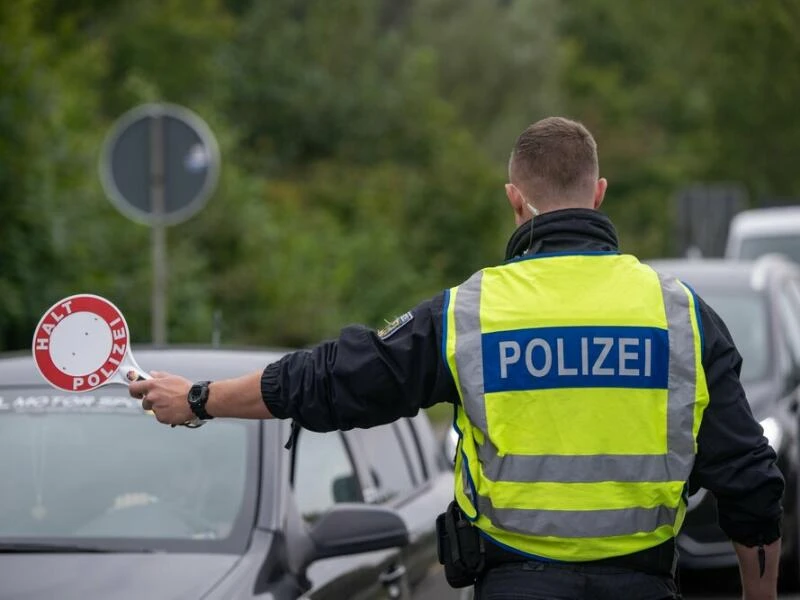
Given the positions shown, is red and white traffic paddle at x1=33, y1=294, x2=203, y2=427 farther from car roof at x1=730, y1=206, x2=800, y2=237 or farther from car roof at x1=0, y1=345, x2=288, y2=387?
car roof at x1=730, y1=206, x2=800, y2=237

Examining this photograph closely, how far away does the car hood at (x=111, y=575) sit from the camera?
4.43 m

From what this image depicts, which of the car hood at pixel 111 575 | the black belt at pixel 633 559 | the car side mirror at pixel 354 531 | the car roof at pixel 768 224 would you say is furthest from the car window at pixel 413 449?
the car roof at pixel 768 224

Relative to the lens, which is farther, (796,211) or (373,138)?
(373,138)

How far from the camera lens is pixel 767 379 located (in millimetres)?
9617

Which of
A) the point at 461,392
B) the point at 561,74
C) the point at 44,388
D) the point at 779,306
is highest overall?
the point at 461,392

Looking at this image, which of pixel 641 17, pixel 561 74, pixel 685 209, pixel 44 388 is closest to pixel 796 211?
pixel 685 209

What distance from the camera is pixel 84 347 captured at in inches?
153

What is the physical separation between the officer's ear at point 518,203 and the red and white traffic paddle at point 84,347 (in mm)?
859

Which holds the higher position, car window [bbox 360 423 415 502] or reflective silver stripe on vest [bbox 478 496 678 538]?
reflective silver stripe on vest [bbox 478 496 678 538]

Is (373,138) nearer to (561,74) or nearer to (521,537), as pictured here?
(561,74)

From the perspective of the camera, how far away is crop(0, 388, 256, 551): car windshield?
4934 millimetres

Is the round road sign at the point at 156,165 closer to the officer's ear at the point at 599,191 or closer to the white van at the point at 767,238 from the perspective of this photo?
the white van at the point at 767,238

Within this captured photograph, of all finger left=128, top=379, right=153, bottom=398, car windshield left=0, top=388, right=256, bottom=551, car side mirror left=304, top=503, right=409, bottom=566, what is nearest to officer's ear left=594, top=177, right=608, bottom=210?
finger left=128, top=379, right=153, bottom=398

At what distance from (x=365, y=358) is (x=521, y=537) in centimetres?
50
